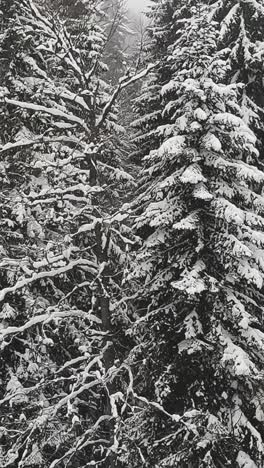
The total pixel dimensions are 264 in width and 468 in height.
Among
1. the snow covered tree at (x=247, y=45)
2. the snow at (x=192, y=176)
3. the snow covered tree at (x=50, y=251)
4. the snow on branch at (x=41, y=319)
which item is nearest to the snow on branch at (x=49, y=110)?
the snow covered tree at (x=50, y=251)

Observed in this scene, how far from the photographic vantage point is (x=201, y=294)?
10359mm

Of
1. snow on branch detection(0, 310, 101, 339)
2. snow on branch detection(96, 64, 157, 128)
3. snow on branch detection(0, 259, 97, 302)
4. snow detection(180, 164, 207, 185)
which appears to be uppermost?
snow on branch detection(96, 64, 157, 128)

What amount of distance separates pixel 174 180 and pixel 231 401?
4.40m

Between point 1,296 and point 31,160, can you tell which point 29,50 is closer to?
point 31,160

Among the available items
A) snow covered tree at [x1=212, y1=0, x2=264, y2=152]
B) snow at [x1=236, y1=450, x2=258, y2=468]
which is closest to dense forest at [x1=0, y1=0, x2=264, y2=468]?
snow at [x1=236, y1=450, x2=258, y2=468]

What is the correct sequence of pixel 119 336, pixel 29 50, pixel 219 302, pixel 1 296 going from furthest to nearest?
pixel 29 50, pixel 119 336, pixel 219 302, pixel 1 296

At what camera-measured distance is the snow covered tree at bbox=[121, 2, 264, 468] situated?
9.72 m

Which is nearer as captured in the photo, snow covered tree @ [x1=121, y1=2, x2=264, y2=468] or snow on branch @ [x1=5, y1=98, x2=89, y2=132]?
snow covered tree @ [x1=121, y1=2, x2=264, y2=468]

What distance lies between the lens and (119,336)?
12508 millimetres

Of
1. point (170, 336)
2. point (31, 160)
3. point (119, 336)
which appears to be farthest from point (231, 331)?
point (31, 160)

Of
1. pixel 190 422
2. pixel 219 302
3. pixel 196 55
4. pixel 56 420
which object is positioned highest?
pixel 196 55

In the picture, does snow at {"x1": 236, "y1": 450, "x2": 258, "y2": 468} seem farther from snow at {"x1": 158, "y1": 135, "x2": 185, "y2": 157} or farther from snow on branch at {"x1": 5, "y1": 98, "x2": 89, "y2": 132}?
snow on branch at {"x1": 5, "y1": 98, "x2": 89, "y2": 132}

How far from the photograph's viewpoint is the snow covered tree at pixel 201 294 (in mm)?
9719

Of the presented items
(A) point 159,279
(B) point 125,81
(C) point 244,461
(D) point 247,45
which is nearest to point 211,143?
(B) point 125,81
